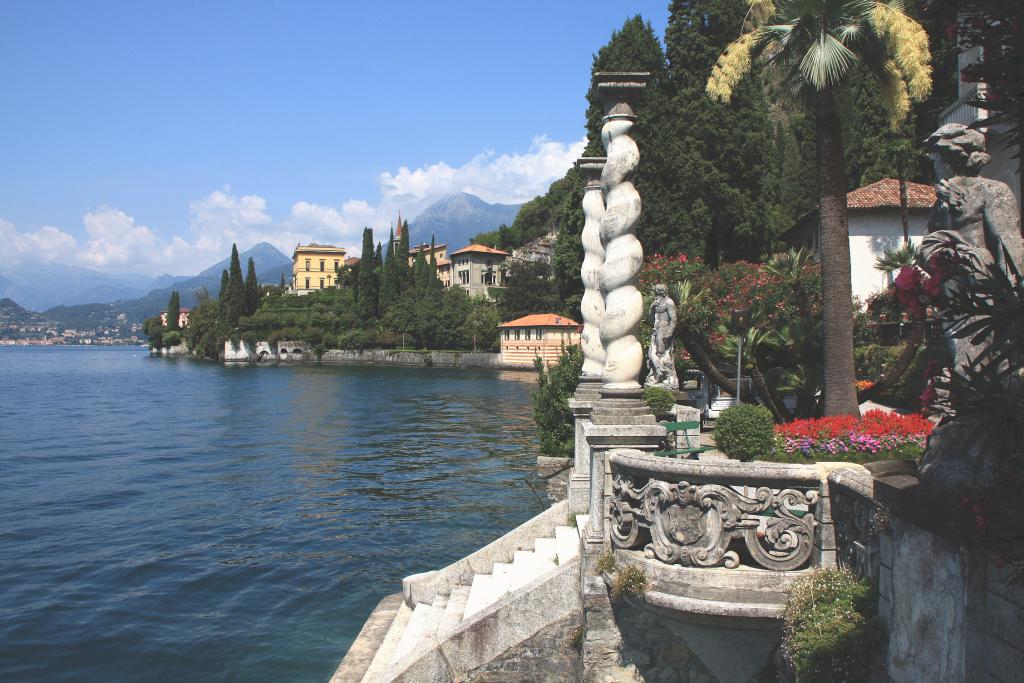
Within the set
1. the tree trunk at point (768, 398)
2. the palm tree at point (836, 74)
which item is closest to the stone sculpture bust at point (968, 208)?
the palm tree at point (836, 74)

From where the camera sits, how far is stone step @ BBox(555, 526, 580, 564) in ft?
29.1

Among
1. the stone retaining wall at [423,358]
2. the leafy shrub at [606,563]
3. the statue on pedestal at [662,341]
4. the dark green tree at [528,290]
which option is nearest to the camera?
the leafy shrub at [606,563]

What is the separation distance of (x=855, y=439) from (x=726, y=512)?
344 centimetres

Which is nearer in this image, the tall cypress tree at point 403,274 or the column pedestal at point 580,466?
the column pedestal at point 580,466

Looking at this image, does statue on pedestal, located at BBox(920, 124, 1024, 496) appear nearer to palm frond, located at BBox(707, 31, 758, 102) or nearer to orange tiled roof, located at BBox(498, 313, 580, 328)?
palm frond, located at BBox(707, 31, 758, 102)

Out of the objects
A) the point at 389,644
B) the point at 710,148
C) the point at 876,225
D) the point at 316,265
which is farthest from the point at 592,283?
the point at 316,265

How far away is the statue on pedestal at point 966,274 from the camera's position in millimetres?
3410

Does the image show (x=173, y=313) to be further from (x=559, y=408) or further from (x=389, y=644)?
(x=389, y=644)

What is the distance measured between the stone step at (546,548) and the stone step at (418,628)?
5.59ft

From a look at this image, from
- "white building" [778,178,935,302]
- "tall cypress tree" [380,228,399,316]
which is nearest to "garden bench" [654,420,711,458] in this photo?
"white building" [778,178,935,302]

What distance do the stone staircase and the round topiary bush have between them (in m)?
2.03

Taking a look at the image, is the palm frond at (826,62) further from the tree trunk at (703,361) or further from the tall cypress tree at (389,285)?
the tall cypress tree at (389,285)

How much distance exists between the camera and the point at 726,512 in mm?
5371

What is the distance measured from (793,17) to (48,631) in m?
15.8
